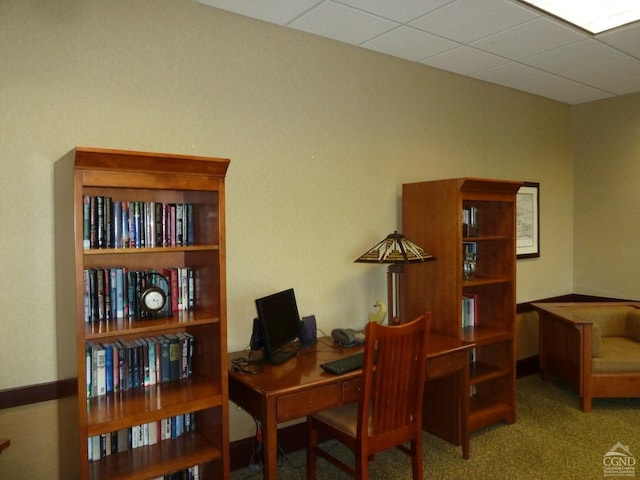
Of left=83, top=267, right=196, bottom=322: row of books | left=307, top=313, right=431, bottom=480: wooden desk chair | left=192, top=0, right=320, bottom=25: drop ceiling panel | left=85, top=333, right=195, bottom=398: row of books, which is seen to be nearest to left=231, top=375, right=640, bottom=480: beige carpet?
left=307, top=313, right=431, bottom=480: wooden desk chair

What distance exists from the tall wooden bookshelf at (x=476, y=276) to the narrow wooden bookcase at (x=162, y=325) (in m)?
1.60

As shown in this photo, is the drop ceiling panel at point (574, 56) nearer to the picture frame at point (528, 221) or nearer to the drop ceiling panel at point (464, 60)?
the drop ceiling panel at point (464, 60)

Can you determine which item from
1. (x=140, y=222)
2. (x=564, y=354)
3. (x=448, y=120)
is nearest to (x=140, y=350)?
(x=140, y=222)

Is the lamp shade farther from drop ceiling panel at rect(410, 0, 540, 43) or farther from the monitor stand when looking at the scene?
drop ceiling panel at rect(410, 0, 540, 43)

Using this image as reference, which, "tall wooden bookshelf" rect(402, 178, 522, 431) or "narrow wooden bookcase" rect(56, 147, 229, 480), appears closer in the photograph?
"narrow wooden bookcase" rect(56, 147, 229, 480)

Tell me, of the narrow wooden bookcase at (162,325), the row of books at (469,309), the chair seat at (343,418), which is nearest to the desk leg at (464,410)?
the row of books at (469,309)

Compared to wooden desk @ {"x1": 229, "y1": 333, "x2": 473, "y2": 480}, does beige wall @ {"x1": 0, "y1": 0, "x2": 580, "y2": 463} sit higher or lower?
higher

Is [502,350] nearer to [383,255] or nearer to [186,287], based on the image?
[383,255]

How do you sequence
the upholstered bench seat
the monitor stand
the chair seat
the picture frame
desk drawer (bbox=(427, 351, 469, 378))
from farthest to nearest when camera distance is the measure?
the picture frame, the upholstered bench seat, desk drawer (bbox=(427, 351, 469, 378)), the monitor stand, the chair seat

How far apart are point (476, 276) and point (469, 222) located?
45 centimetres

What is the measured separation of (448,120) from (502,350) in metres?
1.83

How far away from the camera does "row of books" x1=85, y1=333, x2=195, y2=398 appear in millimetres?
2125

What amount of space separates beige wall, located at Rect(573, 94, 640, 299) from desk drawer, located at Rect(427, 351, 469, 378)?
265 cm

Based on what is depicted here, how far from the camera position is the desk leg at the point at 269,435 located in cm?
215
